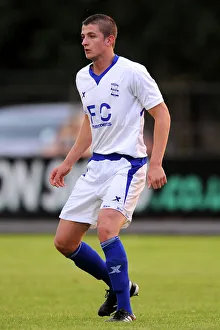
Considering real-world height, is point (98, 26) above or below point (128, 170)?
above

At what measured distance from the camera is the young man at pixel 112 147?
8.52 metres

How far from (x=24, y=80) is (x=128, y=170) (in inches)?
768

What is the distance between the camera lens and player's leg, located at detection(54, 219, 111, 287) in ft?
29.0

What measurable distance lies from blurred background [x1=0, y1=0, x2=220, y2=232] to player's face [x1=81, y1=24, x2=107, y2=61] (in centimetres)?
1135

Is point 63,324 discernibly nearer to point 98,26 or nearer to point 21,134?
point 98,26

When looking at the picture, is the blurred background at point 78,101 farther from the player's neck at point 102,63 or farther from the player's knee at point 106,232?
the player's knee at point 106,232

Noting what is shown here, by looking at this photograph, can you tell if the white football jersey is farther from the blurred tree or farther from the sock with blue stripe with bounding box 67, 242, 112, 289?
the blurred tree

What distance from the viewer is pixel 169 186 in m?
20.5

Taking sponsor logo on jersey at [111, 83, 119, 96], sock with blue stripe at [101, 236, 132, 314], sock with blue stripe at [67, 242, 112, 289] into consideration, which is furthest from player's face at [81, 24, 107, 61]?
sock with blue stripe at [67, 242, 112, 289]

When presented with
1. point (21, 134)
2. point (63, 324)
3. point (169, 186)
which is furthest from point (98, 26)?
point (21, 134)

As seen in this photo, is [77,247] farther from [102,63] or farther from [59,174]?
[102,63]

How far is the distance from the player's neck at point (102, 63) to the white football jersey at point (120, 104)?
0.11ft

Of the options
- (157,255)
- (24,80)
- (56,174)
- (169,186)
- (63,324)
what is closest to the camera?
(63,324)

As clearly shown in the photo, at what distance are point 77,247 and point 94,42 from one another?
1.62 metres
